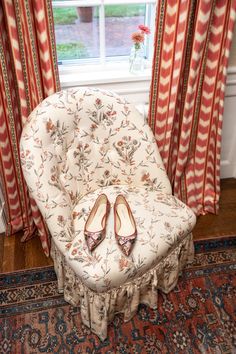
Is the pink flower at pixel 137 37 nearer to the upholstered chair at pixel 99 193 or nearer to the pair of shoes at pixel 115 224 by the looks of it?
the upholstered chair at pixel 99 193

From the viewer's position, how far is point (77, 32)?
175 centimetres

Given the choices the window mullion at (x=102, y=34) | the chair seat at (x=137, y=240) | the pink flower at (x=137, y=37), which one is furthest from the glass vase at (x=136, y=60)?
the chair seat at (x=137, y=240)

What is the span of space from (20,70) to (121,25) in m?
0.73

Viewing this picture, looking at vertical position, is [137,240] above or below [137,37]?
below

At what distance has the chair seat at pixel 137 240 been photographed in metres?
1.22

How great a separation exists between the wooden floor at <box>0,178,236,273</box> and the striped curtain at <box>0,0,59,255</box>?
0.67 feet

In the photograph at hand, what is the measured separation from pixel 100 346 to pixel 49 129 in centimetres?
98

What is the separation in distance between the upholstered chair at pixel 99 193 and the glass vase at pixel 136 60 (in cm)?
44

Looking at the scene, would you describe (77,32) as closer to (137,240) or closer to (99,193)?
(99,193)

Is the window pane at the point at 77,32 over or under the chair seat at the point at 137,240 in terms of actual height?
over

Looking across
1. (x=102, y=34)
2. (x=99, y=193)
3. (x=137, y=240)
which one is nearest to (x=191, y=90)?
(x=102, y=34)

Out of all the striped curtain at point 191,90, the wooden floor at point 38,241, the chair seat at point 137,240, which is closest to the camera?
the chair seat at point 137,240

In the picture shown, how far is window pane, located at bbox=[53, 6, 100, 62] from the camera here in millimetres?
1671

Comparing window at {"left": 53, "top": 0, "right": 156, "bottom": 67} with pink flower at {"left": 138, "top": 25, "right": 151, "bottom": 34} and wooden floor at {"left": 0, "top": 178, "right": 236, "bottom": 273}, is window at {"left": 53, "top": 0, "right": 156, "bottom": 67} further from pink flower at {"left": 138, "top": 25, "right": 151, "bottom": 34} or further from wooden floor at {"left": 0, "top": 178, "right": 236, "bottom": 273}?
wooden floor at {"left": 0, "top": 178, "right": 236, "bottom": 273}
